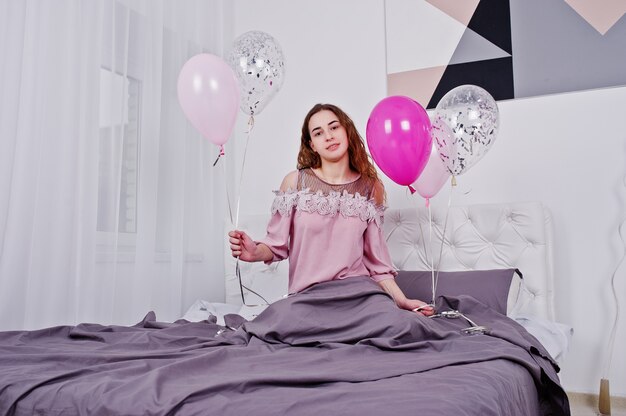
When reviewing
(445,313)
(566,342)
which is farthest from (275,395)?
(566,342)

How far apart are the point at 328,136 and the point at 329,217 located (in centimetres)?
35

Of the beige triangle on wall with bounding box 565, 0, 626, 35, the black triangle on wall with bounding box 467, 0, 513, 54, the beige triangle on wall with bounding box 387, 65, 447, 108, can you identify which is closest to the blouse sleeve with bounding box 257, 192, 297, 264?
the beige triangle on wall with bounding box 387, 65, 447, 108

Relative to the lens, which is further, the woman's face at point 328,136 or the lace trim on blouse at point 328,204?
the woman's face at point 328,136

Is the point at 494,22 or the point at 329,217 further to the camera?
the point at 494,22

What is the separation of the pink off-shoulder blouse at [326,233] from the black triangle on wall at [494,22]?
3.61 ft

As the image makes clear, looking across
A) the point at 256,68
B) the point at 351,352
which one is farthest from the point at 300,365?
the point at 256,68

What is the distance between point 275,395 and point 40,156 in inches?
56.5

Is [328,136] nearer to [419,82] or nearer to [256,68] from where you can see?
[256,68]

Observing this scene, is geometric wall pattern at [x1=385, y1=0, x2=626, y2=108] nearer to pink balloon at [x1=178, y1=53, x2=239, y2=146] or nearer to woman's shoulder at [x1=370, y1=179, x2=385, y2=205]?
woman's shoulder at [x1=370, y1=179, x2=385, y2=205]

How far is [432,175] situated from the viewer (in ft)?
7.52

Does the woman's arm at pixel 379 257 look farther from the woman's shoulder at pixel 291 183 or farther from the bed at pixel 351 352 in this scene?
the woman's shoulder at pixel 291 183

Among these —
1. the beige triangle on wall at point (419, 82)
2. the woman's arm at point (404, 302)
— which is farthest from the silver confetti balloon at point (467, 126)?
the beige triangle on wall at point (419, 82)

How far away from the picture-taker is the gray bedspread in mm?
1056

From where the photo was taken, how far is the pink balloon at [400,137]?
6.21 ft
